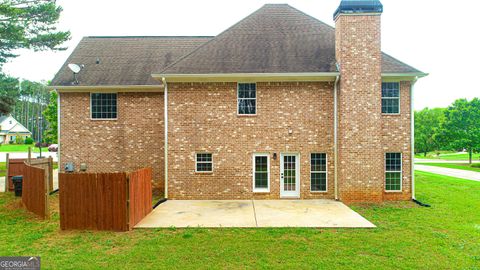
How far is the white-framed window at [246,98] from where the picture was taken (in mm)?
13250

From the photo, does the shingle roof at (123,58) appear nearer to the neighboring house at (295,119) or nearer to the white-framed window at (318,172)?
the neighboring house at (295,119)

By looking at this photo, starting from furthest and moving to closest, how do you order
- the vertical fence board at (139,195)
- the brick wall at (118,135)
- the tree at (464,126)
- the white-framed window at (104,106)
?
1. the tree at (464,126)
2. the white-framed window at (104,106)
3. the brick wall at (118,135)
4. the vertical fence board at (139,195)

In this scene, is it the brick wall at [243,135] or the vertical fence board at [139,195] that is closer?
the vertical fence board at [139,195]

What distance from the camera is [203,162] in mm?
13188

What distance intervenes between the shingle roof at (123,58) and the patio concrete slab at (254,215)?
6.72 m

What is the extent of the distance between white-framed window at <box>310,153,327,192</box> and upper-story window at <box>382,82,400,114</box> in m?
3.31

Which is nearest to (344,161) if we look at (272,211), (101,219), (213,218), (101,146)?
(272,211)

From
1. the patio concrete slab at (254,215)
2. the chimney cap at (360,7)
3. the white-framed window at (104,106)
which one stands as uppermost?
the chimney cap at (360,7)

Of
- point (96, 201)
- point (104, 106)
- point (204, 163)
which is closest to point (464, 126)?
point (204, 163)

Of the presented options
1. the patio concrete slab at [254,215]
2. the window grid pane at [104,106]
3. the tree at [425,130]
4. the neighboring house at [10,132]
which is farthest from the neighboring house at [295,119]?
the neighboring house at [10,132]

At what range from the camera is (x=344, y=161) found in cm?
1255

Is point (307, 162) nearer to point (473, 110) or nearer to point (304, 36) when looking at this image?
point (304, 36)

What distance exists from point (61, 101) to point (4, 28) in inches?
358

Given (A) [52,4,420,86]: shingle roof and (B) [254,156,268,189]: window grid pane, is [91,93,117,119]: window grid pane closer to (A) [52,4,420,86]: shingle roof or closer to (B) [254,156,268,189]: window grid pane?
(A) [52,4,420,86]: shingle roof
